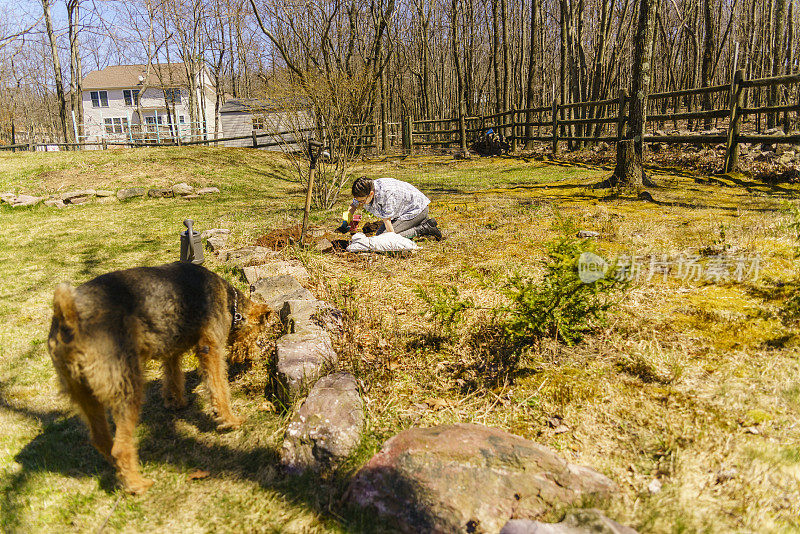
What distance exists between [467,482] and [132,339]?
1989 mm

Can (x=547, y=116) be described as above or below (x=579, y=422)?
above

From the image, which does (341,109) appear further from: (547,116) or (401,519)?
(547,116)

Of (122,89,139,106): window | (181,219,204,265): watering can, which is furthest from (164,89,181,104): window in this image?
Result: (181,219,204,265): watering can

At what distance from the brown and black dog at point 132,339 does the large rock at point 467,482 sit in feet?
4.42

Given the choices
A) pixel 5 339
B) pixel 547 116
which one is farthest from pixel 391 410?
pixel 547 116

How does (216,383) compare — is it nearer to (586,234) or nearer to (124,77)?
(586,234)

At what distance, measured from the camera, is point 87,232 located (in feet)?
29.1

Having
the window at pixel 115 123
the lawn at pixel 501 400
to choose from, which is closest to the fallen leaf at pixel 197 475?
the lawn at pixel 501 400

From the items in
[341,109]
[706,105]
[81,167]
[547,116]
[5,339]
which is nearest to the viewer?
[5,339]

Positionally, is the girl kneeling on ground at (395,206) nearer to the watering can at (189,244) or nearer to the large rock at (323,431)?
the watering can at (189,244)

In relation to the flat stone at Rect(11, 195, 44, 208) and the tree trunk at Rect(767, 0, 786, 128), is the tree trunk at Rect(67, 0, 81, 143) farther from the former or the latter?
the tree trunk at Rect(767, 0, 786, 128)

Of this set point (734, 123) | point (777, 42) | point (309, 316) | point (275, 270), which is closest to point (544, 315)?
point (309, 316)

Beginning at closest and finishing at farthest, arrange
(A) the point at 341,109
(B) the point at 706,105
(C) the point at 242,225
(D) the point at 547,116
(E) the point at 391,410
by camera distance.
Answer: (E) the point at 391,410
(C) the point at 242,225
(A) the point at 341,109
(B) the point at 706,105
(D) the point at 547,116

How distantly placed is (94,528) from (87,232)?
8.06 metres
